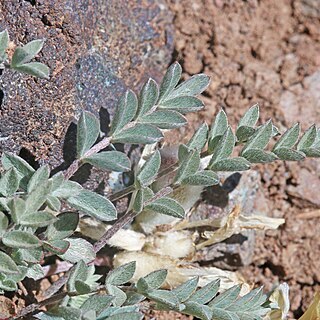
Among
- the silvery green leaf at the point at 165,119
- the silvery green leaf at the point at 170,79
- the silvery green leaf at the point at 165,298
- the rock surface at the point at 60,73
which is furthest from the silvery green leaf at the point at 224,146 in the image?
the rock surface at the point at 60,73

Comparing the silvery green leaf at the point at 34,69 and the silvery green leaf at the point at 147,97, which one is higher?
the silvery green leaf at the point at 34,69

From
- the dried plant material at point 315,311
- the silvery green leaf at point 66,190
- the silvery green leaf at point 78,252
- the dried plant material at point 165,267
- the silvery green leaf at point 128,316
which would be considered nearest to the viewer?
the silvery green leaf at point 128,316

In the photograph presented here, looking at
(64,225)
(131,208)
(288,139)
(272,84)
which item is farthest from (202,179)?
(272,84)

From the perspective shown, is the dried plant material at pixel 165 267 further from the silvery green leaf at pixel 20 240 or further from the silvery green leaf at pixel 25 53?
the silvery green leaf at pixel 25 53

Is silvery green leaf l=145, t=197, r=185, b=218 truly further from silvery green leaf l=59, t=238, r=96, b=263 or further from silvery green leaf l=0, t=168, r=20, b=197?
silvery green leaf l=0, t=168, r=20, b=197

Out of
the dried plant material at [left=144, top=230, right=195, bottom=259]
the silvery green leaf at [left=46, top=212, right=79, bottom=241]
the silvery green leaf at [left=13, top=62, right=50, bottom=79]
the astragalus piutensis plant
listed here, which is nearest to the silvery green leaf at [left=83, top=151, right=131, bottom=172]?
the astragalus piutensis plant

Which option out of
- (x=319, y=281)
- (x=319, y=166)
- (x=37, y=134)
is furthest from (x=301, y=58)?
(x=37, y=134)
